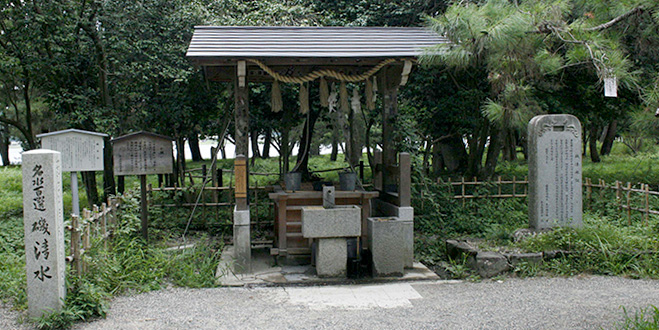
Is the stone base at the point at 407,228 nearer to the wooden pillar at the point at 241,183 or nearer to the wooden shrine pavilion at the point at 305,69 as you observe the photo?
the wooden shrine pavilion at the point at 305,69

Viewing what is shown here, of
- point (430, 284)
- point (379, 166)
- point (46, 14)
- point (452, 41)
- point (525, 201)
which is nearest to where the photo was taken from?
point (452, 41)

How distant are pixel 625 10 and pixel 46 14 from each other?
431 inches

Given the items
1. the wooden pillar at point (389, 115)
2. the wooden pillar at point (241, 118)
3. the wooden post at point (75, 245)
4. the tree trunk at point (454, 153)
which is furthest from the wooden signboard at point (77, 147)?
the tree trunk at point (454, 153)

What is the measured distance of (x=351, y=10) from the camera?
1345cm

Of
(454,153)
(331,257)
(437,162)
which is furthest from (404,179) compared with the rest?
(437,162)

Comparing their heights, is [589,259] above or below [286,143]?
below

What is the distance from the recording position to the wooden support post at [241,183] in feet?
24.7

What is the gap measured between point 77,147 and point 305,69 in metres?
3.88

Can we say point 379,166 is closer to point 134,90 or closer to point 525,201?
point 525,201

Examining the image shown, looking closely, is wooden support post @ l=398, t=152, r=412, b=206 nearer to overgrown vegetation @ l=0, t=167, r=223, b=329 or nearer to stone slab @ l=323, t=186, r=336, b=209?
stone slab @ l=323, t=186, r=336, b=209

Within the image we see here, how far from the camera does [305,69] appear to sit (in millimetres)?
8789

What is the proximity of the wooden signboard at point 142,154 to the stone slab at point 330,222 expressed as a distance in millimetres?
2969

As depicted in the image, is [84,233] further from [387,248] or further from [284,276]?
[387,248]

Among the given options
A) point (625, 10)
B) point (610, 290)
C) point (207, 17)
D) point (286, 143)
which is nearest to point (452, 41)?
point (625, 10)
